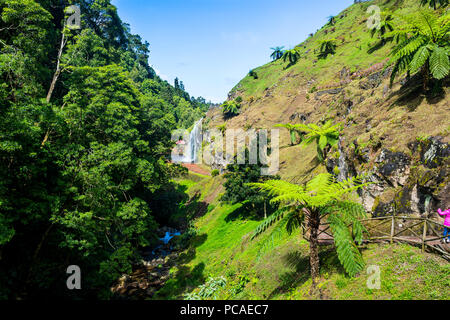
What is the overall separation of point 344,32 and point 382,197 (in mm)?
66976

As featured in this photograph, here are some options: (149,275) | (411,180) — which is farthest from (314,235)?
(149,275)

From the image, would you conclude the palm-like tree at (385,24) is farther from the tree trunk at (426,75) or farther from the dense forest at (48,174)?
the dense forest at (48,174)

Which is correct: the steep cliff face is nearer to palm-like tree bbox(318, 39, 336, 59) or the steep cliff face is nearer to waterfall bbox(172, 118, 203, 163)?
waterfall bbox(172, 118, 203, 163)

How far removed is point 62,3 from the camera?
28.2m

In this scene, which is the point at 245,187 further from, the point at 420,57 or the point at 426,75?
the point at 420,57

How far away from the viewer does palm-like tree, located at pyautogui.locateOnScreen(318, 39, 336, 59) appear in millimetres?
53950

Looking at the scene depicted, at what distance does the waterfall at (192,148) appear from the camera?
63703 millimetres

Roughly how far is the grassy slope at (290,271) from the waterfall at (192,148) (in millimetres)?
44140

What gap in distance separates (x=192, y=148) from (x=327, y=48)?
44.4m

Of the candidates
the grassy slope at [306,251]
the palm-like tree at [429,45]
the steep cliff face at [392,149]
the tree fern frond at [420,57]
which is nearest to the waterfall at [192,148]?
the grassy slope at [306,251]

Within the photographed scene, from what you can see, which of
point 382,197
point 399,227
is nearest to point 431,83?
point 382,197

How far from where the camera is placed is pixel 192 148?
67.1 meters
